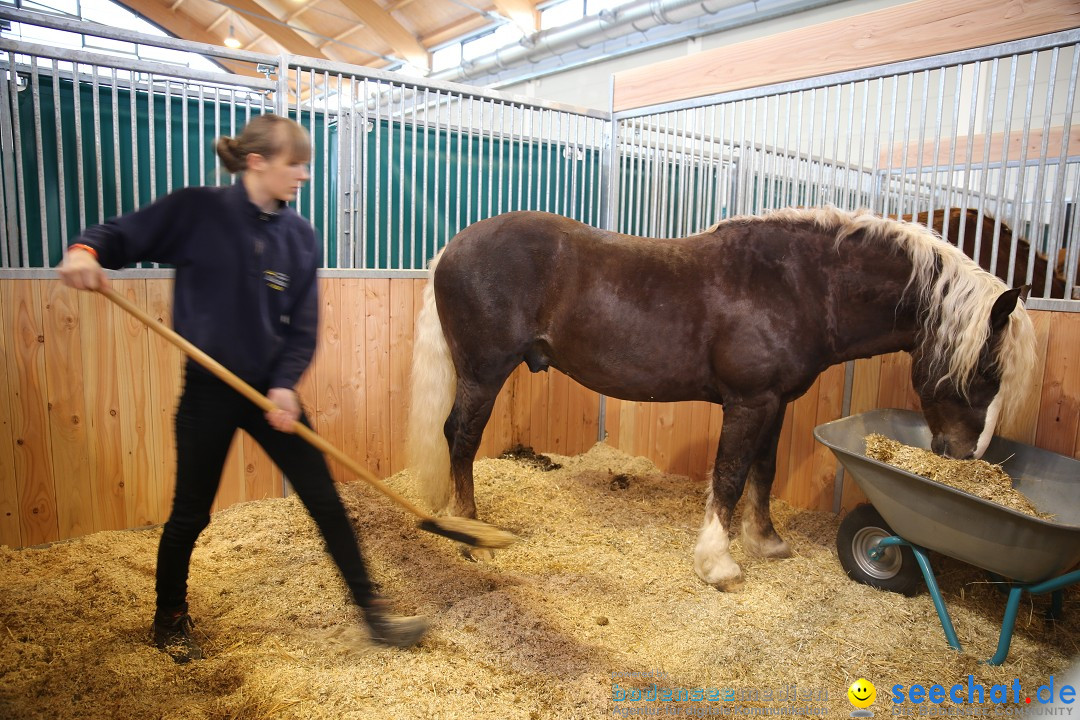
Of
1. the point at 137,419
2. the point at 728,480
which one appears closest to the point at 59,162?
the point at 137,419

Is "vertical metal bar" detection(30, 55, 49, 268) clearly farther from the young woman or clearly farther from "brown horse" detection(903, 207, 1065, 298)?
"brown horse" detection(903, 207, 1065, 298)

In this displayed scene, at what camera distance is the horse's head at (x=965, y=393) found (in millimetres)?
2053

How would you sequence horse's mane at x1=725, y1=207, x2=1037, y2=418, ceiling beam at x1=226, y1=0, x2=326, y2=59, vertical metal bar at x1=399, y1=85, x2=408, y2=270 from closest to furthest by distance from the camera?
horse's mane at x1=725, y1=207, x2=1037, y2=418 → vertical metal bar at x1=399, y1=85, x2=408, y2=270 → ceiling beam at x1=226, y1=0, x2=326, y2=59

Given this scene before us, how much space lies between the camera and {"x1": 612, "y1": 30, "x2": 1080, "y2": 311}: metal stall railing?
2.25 meters

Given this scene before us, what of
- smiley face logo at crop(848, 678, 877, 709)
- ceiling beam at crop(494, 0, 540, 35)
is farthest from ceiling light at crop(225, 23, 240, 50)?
smiley face logo at crop(848, 678, 877, 709)

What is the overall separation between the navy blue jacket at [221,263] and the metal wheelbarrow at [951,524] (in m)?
1.79

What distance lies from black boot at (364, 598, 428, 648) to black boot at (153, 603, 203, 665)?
1.75 feet

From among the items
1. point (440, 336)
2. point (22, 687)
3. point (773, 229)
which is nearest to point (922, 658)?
point (773, 229)

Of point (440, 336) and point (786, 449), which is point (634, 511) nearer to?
point (786, 449)

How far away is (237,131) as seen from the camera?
2752mm

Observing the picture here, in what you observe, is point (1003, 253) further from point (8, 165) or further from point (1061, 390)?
point (8, 165)

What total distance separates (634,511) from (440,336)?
132 centimetres

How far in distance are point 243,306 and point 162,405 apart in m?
1.44

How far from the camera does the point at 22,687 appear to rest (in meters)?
1.57
